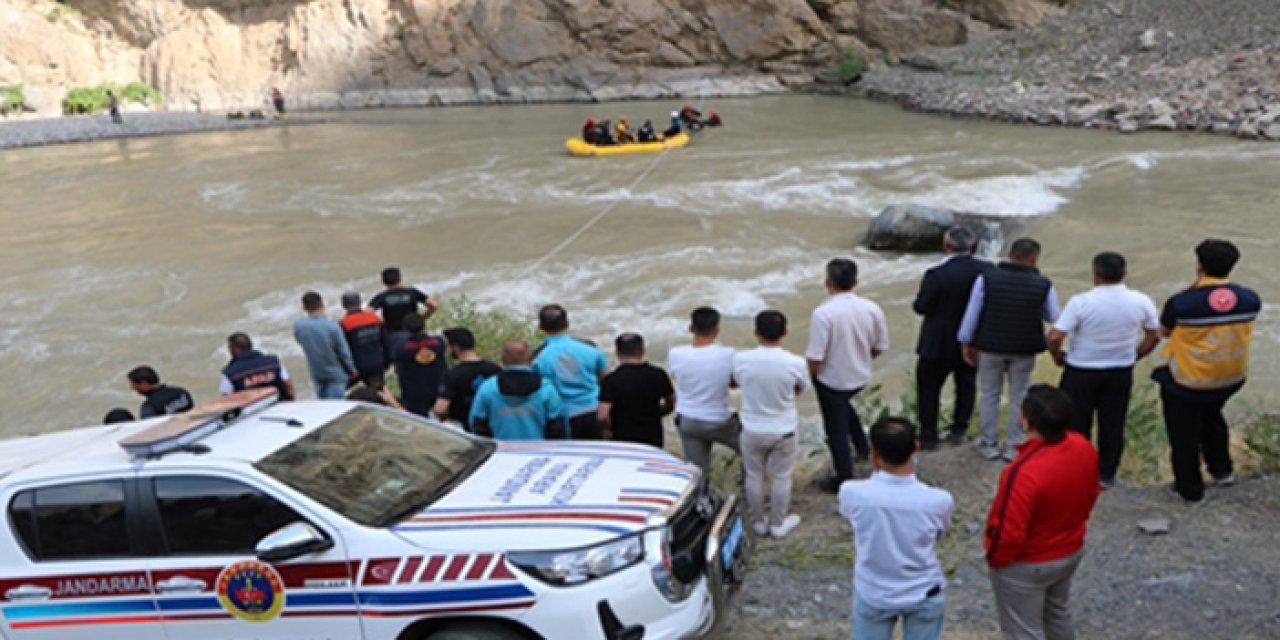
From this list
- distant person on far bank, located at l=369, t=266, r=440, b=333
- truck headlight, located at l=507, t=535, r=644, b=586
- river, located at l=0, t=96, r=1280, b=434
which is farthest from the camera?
river, located at l=0, t=96, r=1280, b=434

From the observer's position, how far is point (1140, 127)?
27406 millimetres

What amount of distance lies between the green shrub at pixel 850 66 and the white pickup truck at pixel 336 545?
1664 inches

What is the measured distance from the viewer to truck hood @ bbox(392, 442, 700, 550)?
4.13 metres

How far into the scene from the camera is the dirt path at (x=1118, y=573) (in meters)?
4.69

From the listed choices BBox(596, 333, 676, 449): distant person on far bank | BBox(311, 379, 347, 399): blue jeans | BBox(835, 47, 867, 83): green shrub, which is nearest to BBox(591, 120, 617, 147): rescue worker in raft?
BBox(311, 379, 347, 399): blue jeans

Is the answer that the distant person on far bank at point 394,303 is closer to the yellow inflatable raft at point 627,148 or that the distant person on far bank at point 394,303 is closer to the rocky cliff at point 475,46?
the yellow inflatable raft at point 627,148

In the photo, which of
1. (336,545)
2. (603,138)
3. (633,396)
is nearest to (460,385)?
(633,396)

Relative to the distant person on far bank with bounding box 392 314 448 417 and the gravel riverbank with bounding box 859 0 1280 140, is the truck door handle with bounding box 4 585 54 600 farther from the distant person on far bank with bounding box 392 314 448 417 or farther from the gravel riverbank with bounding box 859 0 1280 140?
the gravel riverbank with bounding box 859 0 1280 140

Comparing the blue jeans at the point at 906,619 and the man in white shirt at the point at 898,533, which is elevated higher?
the man in white shirt at the point at 898,533

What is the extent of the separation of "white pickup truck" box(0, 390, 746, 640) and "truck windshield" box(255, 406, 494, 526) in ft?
0.04

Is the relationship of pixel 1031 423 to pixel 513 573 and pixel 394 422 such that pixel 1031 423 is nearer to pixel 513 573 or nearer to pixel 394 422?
pixel 513 573

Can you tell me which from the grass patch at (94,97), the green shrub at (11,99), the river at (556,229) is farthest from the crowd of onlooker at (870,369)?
the green shrub at (11,99)

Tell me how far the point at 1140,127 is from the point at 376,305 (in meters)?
25.3

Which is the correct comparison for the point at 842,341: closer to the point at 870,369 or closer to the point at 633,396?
the point at 870,369
